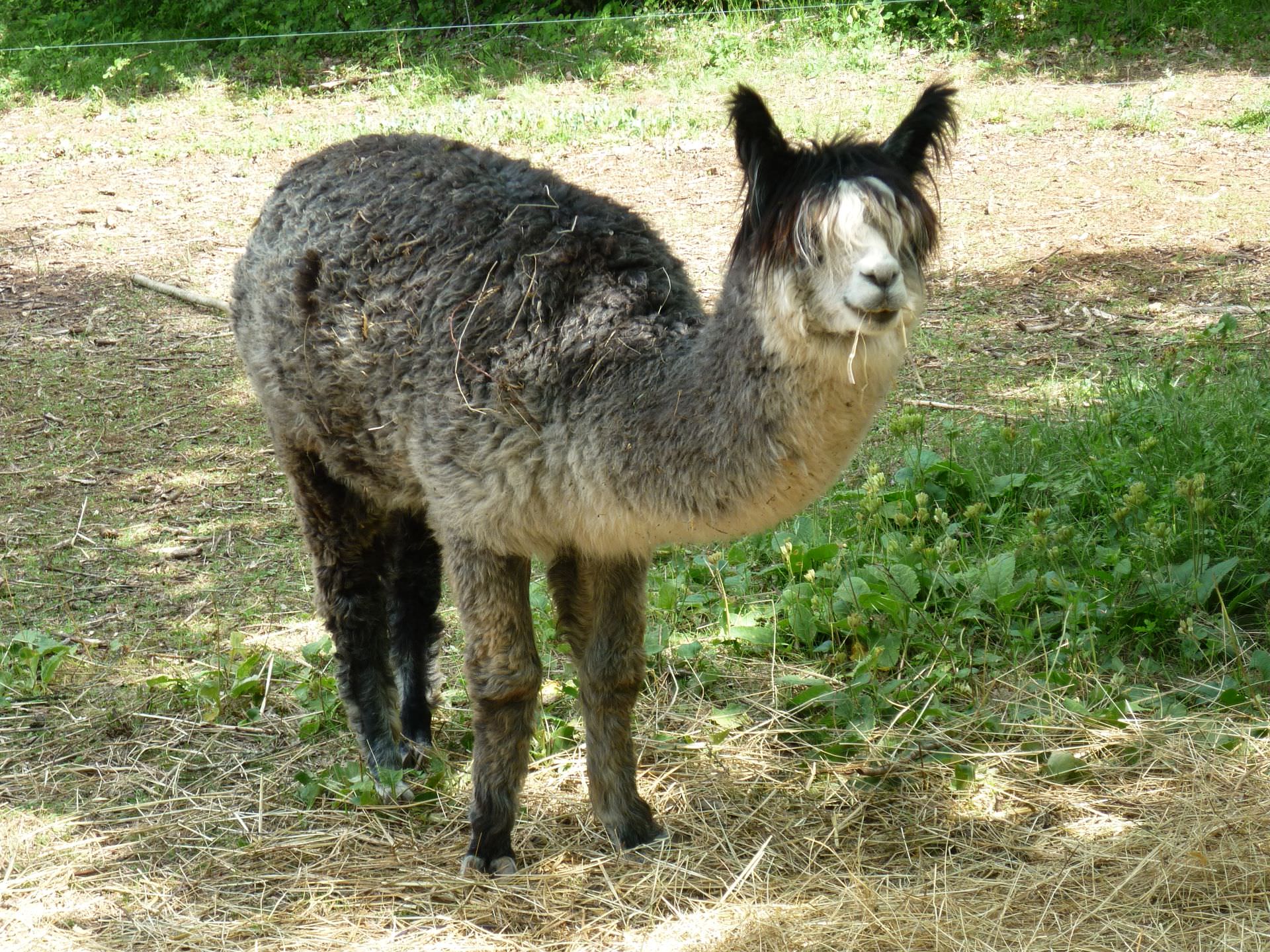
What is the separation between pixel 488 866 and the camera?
12.8 ft

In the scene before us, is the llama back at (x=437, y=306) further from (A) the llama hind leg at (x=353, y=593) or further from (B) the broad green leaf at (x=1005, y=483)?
(B) the broad green leaf at (x=1005, y=483)

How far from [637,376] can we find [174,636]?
9.40ft

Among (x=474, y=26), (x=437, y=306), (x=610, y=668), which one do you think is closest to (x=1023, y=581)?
(x=610, y=668)

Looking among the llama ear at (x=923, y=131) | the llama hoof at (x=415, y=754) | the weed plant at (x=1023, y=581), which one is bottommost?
the llama hoof at (x=415, y=754)

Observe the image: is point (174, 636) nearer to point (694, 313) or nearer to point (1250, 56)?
point (694, 313)

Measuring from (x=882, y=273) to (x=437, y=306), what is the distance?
1.42m

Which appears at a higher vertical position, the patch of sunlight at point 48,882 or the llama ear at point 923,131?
the llama ear at point 923,131

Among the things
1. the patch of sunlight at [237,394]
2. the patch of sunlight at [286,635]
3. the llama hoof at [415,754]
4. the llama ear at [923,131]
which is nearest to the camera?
the llama ear at [923,131]

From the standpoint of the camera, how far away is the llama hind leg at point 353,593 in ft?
14.4

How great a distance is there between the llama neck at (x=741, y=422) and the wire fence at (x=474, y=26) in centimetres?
1087

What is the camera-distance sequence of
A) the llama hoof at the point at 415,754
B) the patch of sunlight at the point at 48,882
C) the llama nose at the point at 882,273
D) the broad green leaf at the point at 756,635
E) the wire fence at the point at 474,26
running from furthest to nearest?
1. the wire fence at the point at 474,26
2. the broad green leaf at the point at 756,635
3. the llama hoof at the point at 415,754
4. the patch of sunlight at the point at 48,882
5. the llama nose at the point at 882,273

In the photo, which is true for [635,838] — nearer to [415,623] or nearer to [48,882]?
[415,623]

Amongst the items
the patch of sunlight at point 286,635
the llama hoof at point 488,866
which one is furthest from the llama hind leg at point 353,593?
the patch of sunlight at point 286,635

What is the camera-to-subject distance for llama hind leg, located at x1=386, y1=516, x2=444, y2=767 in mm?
4680
